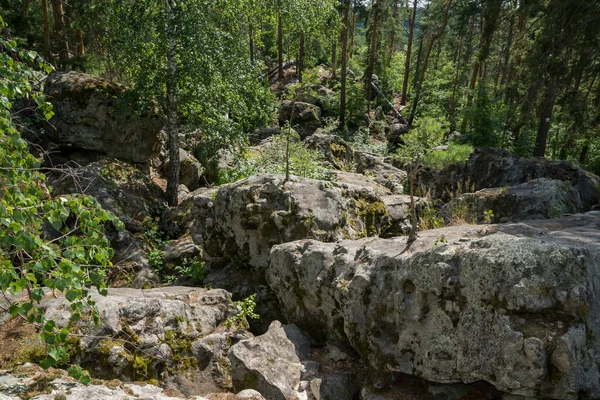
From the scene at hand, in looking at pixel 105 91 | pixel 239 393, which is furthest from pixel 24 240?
pixel 105 91

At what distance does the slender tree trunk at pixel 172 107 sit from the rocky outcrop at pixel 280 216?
10.6 ft

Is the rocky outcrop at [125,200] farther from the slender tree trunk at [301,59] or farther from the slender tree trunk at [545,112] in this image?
the slender tree trunk at [301,59]

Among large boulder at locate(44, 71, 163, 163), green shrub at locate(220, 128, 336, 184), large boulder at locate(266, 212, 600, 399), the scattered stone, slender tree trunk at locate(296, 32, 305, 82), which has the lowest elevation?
the scattered stone

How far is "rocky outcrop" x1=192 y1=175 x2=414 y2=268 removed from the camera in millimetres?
8688

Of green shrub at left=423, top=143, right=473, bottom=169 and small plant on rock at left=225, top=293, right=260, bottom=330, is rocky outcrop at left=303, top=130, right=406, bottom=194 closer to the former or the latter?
green shrub at left=423, top=143, right=473, bottom=169

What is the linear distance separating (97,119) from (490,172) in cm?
1357

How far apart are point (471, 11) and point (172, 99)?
19.6 meters

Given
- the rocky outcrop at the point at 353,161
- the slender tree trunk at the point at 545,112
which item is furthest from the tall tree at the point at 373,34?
the slender tree trunk at the point at 545,112

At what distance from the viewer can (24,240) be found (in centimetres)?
226

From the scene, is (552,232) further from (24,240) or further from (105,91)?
(105,91)

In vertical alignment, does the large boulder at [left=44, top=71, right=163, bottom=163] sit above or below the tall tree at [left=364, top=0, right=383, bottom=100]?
below

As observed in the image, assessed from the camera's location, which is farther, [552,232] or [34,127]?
[34,127]

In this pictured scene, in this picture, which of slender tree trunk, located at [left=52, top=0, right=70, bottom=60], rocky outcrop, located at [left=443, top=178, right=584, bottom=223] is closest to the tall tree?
slender tree trunk, located at [left=52, top=0, right=70, bottom=60]

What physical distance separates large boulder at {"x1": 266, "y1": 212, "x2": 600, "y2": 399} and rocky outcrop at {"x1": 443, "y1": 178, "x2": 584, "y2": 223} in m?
2.87
